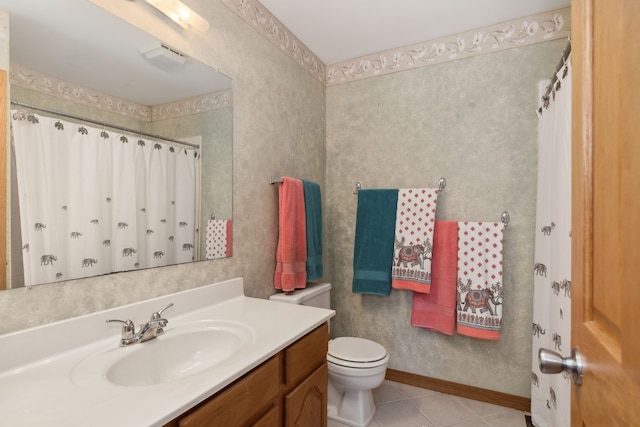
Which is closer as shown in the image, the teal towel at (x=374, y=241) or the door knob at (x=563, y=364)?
the door knob at (x=563, y=364)

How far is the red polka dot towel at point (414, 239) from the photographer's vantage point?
2.03 meters

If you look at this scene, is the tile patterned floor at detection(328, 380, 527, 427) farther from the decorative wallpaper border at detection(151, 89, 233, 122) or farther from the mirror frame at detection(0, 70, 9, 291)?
the decorative wallpaper border at detection(151, 89, 233, 122)

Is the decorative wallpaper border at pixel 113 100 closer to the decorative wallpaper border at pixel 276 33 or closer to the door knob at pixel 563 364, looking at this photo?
the decorative wallpaper border at pixel 276 33

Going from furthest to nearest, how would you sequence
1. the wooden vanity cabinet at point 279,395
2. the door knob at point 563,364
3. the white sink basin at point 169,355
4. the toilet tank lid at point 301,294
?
the toilet tank lid at point 301,294 < the white sink basin at point 169,355 < the wooden vanity cabinet at point 279,395 < the door knob at point 563,364

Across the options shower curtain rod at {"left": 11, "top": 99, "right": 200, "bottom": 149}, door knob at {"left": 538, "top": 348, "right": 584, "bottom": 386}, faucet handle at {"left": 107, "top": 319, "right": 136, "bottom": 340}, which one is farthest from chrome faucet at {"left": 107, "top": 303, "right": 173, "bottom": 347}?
door knob at {"left": 538, "top": 348, "right": 584, "bottom": 386}

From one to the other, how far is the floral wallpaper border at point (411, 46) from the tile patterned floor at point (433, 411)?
89.6 inches

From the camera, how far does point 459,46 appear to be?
2.05 meters

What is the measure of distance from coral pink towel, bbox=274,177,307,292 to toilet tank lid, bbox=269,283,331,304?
4cm

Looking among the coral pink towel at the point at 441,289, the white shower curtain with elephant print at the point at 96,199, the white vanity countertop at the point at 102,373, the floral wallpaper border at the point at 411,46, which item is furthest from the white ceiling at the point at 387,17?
the white vanity countertop at the point at 102,373

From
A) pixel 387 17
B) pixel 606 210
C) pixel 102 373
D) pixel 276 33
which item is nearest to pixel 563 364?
pixel 606 210

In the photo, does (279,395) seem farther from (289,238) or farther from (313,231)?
(313,231)

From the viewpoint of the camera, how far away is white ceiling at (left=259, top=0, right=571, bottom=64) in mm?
1775

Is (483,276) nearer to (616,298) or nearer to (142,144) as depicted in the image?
(616,298)

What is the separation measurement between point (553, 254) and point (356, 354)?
3.69 feet
